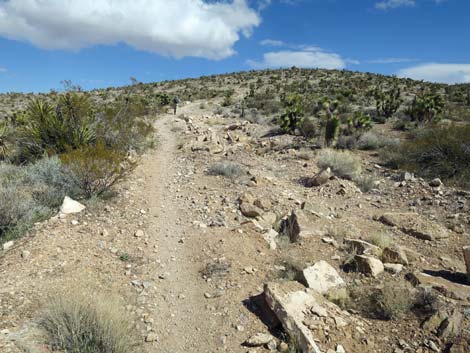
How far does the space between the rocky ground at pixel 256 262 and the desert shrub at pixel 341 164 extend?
727mm

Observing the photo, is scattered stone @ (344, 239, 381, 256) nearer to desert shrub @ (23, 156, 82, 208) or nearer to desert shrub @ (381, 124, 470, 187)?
desert shrub @ (381, 124, 470, 187)

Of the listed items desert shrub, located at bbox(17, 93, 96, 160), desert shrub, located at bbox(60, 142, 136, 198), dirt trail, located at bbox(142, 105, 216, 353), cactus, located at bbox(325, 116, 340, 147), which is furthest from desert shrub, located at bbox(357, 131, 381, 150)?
desert shrub, located at bbox(17, 93, 96, 160)

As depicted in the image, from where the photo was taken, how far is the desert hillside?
3.49 meters

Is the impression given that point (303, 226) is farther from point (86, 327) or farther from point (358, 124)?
point (358, 124)

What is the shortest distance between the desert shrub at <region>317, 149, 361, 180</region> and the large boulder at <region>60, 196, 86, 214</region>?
23.2 feet

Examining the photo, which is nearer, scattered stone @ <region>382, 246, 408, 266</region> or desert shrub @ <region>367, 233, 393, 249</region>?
scattered stone @ <region>382, 246, 408, 266</region>

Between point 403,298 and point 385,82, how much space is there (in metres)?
38.6

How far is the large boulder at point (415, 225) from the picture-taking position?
19.9 feet

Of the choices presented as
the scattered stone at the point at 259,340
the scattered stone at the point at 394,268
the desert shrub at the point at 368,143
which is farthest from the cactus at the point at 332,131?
the scattered stone at the point at 259,340

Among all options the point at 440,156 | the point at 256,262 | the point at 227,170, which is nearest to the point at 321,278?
the point at 256,262

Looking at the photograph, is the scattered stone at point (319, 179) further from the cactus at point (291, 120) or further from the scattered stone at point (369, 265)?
the cactus at point (291, 120)

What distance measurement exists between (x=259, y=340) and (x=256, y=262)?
1713 millimetres

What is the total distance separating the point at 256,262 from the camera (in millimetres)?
5199

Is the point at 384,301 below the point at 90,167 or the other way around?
below
